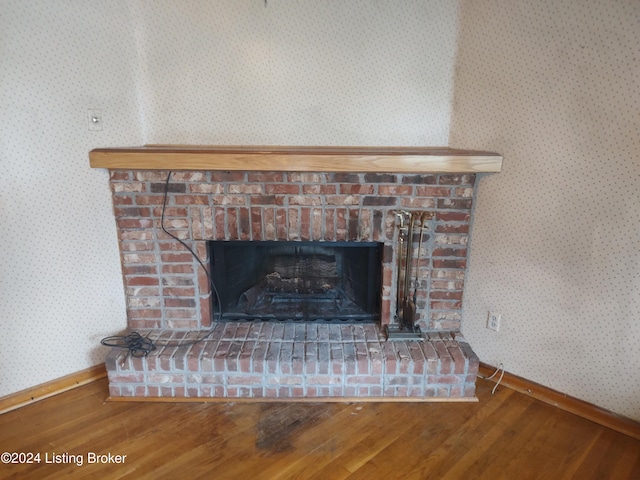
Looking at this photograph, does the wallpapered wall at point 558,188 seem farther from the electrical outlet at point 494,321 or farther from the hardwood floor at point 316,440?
the hardwood floor at point 316,440

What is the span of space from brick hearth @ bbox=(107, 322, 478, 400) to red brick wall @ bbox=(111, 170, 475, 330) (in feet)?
0.94

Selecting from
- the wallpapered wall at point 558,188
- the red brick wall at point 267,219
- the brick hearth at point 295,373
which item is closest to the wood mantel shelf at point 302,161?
the red brick wall at point 267,219

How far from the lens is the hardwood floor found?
1.53 m

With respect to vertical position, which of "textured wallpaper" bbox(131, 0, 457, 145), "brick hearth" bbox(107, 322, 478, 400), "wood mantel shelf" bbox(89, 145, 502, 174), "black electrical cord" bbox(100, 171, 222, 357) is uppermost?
"textured wallpaper" bbox(131, 0, 457, 145)

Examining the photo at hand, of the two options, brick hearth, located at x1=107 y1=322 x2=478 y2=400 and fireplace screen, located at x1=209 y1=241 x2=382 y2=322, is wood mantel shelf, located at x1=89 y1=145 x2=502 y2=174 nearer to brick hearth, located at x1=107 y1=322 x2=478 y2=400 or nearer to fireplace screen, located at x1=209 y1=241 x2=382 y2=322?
fireplace screen, located at x1=209 y1=241 x2=382 y2=322

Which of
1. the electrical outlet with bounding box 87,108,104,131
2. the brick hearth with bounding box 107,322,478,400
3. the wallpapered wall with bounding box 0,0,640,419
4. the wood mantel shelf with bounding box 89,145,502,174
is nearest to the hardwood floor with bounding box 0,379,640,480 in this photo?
the brick hearth with bounding box 107,322,478,400

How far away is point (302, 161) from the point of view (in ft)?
5.94

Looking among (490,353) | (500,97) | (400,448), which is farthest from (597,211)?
(400,448)

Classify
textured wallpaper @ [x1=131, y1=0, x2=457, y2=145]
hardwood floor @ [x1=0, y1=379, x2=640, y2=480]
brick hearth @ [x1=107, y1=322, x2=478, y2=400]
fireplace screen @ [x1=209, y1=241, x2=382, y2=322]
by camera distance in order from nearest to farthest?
1. hardwood floor @ [x1=0, y1=379, x2=640, y2=480]
2. brick hearth @ [x1=107, y1=322, x2=478, y2=400]
3. textured wallpaper @ [x1=131, y1=0, x2=457, y2=145]
4. fireplace screen @ [x1=209, y1=241, x2=382, y2=322]

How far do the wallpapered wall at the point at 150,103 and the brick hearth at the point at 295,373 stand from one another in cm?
37

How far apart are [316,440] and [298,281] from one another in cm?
90

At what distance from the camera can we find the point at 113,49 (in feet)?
6.34

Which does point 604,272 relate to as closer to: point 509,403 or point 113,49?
point 509,403

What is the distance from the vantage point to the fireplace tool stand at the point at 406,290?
2.00m
